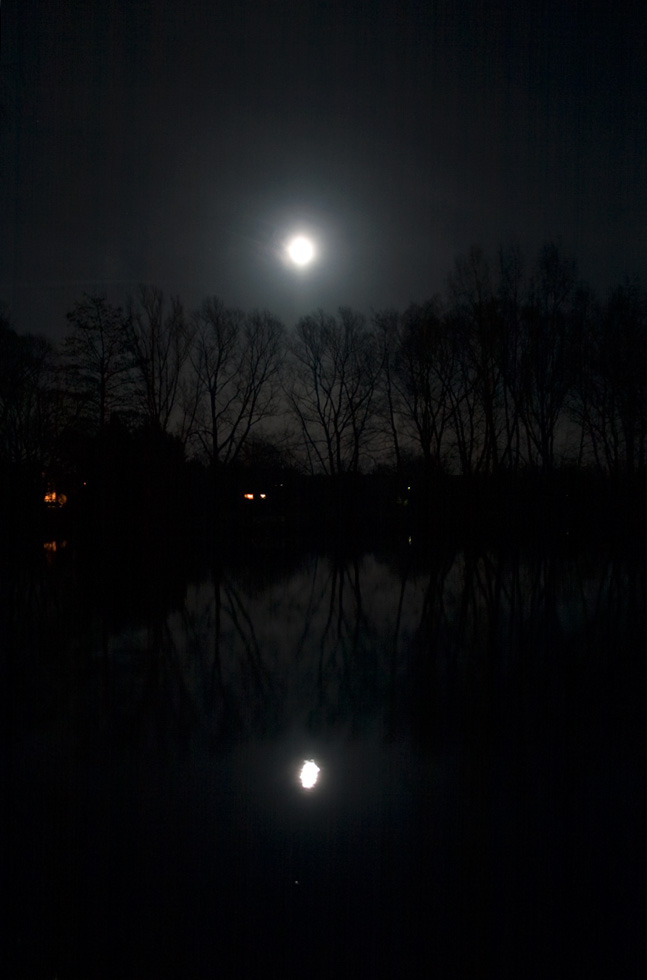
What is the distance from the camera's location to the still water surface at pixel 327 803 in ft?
8.41

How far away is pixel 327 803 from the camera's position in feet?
11.9

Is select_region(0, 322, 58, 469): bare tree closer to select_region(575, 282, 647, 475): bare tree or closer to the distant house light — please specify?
the distant house light

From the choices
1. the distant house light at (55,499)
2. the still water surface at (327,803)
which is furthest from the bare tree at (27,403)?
the still water surface at (327,803)

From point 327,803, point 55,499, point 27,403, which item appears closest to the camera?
point 327,803

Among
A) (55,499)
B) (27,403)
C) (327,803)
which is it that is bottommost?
(327,803)

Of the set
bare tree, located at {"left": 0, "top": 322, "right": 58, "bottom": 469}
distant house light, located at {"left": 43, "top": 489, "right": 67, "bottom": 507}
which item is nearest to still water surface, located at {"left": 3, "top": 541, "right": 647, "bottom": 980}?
bare tree, located at {"left": 0, "top": 322, "right": 58, "bottom": 469}

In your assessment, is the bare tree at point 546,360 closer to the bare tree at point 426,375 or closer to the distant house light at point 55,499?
the bare tree at point 426,375

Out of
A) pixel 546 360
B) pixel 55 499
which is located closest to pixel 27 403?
pixel 55 499

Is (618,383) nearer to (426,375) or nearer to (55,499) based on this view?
(426,375)

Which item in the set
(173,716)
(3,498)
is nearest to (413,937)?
(173,716)

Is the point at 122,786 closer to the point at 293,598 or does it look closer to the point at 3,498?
the point at 293,598

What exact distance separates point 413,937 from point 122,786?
199 cm

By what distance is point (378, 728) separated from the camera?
190 inches

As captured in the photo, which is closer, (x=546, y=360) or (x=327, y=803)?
(x=327, y=803)
